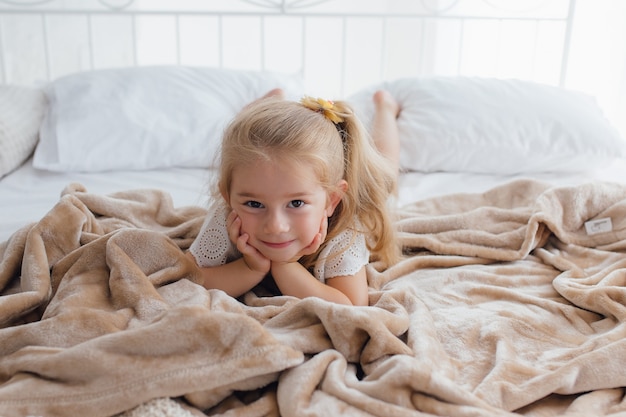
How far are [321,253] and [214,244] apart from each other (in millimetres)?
200

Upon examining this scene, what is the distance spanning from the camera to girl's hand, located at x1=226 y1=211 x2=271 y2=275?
1.05 m

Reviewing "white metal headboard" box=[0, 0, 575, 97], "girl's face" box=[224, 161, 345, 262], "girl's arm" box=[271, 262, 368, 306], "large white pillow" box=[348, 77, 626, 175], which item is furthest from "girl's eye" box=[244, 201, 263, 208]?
"white metal headboard" box=[0, 0, 575, 97]

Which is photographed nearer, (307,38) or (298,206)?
(298,206)

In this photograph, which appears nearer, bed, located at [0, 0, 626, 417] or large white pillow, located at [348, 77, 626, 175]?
bed, located at [0, 0, 626, 417]

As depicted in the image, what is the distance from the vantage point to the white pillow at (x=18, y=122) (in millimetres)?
1691

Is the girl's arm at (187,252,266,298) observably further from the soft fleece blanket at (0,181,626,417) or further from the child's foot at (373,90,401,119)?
the child's foot at (373,90,401,119)

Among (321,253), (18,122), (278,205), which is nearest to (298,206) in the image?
(278,205)

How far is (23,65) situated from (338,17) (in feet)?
3.81

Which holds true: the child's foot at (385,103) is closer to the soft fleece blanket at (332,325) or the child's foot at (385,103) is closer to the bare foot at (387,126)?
the bare foot at (387,126)

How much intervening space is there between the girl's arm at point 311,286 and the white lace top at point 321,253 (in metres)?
0.03

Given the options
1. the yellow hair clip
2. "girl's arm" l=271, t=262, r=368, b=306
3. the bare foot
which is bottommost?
"girl's arm" l=271, t=262, r=368, b=306

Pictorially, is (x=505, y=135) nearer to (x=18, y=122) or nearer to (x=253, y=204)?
(x=253, y=204)

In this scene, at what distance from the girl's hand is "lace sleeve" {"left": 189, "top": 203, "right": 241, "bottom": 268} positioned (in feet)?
0.19

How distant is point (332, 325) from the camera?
34.4 inches
